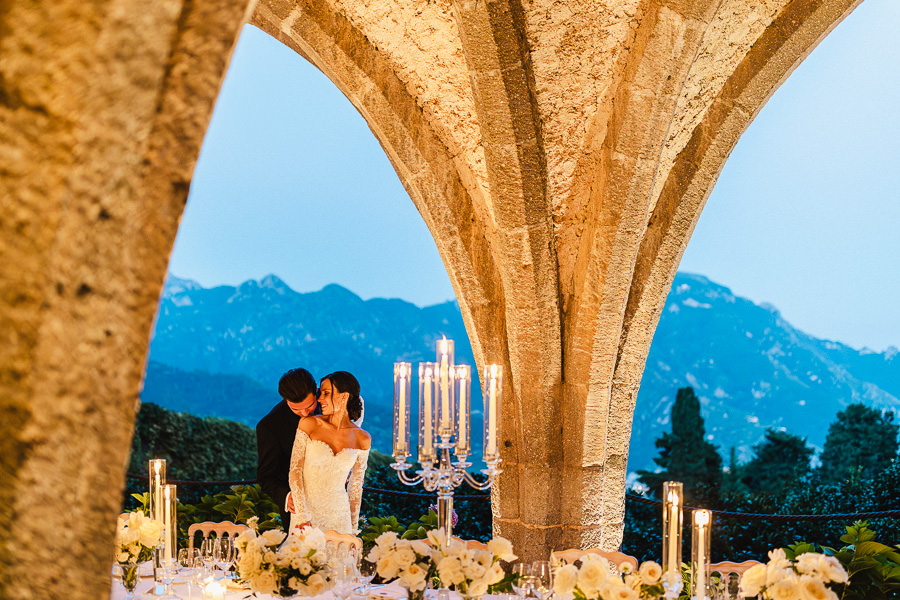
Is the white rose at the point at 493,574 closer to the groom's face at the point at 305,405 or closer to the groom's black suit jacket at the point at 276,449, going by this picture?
the groom's face at the point at 305,405

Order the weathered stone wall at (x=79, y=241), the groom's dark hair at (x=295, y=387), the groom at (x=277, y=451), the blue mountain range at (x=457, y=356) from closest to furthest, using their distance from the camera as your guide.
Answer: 1. the weathered stone wall at (x=79, y=241)
2. the groom's dark hair at (x=295, y=387)
3. the groom at (x=277, y=451)
4. the blue mountain range at (x=457, y=356)

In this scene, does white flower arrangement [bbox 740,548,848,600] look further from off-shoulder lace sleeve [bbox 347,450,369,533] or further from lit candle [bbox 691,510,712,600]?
off-shoulder lace sleeve [bbox 347,450,369,533]

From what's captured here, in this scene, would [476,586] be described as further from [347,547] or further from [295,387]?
[295,387]

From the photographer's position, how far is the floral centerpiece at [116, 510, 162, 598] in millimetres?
3188

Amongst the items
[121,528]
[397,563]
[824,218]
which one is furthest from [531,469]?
[824,218]

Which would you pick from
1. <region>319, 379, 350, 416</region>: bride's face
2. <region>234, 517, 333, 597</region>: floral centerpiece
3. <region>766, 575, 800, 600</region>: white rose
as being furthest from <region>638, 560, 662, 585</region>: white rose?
<region>319, 379, 350, 416</region>: bride's face

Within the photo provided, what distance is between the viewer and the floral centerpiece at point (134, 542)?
3.19 m

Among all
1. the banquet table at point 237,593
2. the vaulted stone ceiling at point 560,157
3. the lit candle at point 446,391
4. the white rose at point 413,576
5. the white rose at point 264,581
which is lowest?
the banquet table at point 237,593

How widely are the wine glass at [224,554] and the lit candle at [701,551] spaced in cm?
190

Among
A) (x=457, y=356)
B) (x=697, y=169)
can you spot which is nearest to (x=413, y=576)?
(x=697, y=169)

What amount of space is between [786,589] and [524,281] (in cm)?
238

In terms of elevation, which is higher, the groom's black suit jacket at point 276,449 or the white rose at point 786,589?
the groom's black suit jacket at point 276,449

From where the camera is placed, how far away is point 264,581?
2.98 meters

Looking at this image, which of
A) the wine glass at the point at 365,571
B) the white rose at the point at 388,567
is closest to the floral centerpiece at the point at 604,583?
the white rose at the point at 388,567
